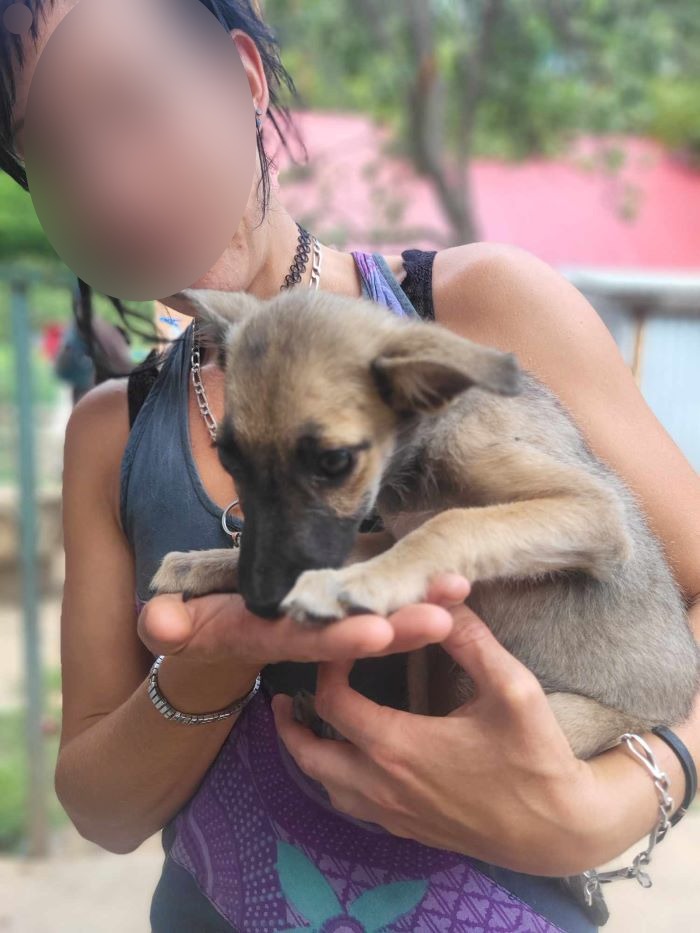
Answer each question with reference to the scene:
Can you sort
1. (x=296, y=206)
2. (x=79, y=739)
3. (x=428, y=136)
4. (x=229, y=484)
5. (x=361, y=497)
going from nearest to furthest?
(x=361, y=497) → (x=229, y=484) → (x=79, y=739) → (x=428, y=136) → (x=296, y=206)

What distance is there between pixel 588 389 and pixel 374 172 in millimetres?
13555

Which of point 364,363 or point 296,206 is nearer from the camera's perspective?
point 364,363

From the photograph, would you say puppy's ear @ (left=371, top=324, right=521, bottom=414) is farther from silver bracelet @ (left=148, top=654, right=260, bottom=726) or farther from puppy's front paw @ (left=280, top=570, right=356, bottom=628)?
A: silver bracelet @ (left=148, top=654, right=260, bottom=726)

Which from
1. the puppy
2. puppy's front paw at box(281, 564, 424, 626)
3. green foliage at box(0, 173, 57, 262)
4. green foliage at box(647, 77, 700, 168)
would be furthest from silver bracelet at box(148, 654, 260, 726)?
green foliage at box(647, 77, 700, 168)

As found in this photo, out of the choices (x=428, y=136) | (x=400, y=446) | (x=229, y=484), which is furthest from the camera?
(x=428, y=136)

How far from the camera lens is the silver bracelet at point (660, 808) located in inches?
79.7

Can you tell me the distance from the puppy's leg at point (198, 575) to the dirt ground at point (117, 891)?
3.88 m

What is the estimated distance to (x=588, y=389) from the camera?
2.39 m

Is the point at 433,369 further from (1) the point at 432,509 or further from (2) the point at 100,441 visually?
(2) the point at 100,441

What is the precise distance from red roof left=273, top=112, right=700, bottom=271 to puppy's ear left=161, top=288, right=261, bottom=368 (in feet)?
39.8

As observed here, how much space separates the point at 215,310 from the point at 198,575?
0.59m

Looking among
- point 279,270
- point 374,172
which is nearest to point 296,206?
point 374,172

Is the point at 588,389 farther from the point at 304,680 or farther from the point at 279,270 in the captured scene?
the point at 304,680

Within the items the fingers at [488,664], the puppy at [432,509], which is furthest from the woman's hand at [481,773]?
the puppy at [432,509]
